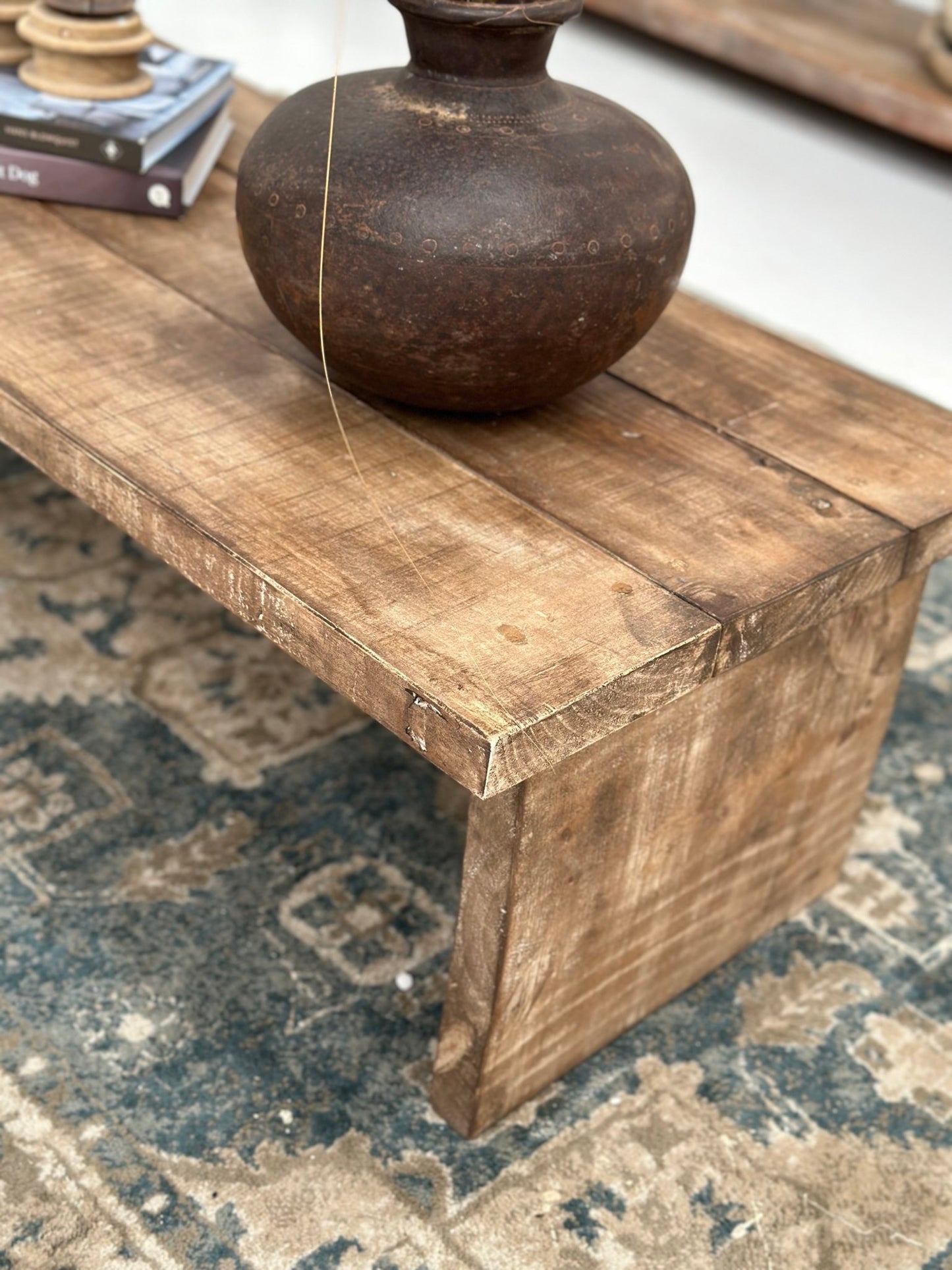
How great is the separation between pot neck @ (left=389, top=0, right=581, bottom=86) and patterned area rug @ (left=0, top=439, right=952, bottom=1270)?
69 cm

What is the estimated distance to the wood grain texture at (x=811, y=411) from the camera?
112 cm

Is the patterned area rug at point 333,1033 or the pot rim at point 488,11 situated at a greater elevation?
the pot rim at point 488,11

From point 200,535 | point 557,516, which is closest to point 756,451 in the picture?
point 557,516

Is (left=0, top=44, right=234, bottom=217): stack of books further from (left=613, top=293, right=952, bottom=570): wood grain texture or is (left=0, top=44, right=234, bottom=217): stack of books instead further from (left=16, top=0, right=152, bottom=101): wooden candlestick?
(left=613, top=293, right=952, bottom=570): wood grain texture

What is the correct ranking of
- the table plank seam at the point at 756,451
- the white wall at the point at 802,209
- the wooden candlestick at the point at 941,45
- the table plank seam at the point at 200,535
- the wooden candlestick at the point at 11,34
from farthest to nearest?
the white wall at the point at 802,209 < the wooden candlestick at the point at 941,45 < the wooden candlestick at the point at 11,34 < the table plank seam at the point at 756,451 < the table plank seam at the point at 200,535

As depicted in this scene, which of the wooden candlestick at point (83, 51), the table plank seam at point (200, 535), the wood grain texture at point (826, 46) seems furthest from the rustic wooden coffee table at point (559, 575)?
the wood grain texture at point (826, 46)

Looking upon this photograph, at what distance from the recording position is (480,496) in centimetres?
105

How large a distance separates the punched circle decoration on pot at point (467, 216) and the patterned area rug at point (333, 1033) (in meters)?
0.49

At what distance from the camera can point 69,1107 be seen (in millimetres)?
1101

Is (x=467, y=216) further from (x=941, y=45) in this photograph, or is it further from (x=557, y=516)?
(x=941, y=45)

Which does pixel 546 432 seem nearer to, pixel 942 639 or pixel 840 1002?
pixel 840 1002

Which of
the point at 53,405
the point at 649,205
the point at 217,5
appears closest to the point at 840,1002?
the point at 649,205

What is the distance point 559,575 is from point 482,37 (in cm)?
39

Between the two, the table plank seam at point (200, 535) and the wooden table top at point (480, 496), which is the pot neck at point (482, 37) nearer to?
the wooden table top at point (480, 496)
